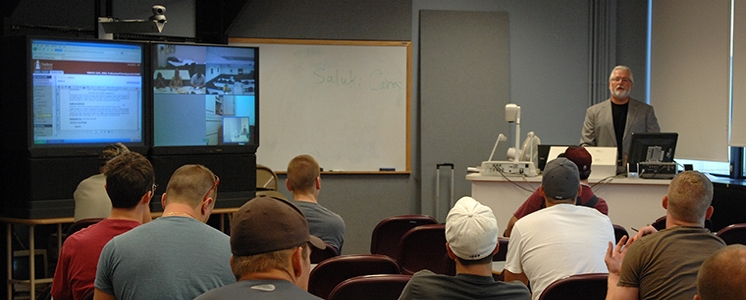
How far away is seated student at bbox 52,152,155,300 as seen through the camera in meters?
2.98

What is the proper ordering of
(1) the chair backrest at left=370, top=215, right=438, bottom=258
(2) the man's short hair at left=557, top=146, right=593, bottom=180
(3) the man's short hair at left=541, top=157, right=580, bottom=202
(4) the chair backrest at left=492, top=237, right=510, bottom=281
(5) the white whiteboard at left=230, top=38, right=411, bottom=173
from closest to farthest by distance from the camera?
(3) the man's short hair at left=541, top=157, right=580, bottom=202 → (4) the chair backrest at left=492, top=237, right=510, bottom=281 → (2) the man's short hair at left=557, top=146, right=593, bottom=180 → (1) the chair backrest at left=370, top=215, right=438, bottom=258 → (5) the white whiteboard at left=230, top=38, right=411, bottom=173

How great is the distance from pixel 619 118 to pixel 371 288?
15.5 ft

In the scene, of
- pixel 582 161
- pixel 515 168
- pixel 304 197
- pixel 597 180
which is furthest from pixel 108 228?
pixel 597 180

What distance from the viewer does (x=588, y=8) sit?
885 centimetres

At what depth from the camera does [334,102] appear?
8445mm

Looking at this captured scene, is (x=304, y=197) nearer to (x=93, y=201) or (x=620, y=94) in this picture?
(x=93, y=201)

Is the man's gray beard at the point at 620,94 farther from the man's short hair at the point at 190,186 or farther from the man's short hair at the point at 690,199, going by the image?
the man's short hair at the point at 190,186

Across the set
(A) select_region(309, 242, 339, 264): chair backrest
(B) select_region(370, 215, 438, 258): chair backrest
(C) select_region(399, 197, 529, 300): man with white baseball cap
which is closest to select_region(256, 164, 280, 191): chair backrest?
(B) select_region(370, 215, 438, 258): chair backrest

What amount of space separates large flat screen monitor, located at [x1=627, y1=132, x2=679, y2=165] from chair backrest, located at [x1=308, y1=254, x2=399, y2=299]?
3.44 m

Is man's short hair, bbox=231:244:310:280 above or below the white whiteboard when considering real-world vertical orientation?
below

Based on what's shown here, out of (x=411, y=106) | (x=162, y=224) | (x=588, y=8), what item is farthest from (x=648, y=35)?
(x=162, y=224)

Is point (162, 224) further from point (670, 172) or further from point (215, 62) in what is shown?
point (670, 172)

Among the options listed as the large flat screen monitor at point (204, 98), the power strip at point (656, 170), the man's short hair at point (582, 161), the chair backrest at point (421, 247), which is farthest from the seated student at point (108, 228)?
the power strip at point (656, 170)

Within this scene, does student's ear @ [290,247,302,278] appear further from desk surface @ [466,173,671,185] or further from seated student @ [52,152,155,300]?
desk surface @ [466,173,671,185]
